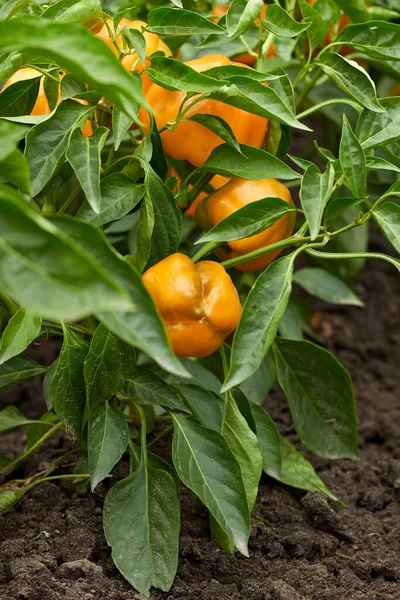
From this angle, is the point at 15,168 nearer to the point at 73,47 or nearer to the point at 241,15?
the point at 73,47

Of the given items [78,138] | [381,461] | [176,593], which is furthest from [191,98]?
[381,461]

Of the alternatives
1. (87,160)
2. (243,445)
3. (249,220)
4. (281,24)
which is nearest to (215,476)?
(243,445)

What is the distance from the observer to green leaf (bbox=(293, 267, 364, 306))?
2152 mm

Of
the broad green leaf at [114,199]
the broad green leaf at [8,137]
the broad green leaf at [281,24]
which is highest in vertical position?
the broad green leaf at [8,137]

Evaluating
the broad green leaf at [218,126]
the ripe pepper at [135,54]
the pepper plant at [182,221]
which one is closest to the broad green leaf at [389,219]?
the pepper plant at [182,221]

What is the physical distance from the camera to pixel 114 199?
1.17m

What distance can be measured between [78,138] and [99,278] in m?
0.49

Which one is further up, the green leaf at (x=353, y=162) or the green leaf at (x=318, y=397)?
the green leaf at (x=353, y=162)

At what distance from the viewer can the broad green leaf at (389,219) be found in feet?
3.80

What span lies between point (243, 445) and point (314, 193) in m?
0.39

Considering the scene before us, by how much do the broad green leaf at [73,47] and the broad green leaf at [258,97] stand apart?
0.34 metres

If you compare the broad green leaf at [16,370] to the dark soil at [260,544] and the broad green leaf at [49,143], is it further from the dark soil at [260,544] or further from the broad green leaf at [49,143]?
the broad green leaf at [49,143]

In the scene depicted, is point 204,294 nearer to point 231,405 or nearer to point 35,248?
point 231,405

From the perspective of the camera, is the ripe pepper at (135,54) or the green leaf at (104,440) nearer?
the green leaf at (104,440)
